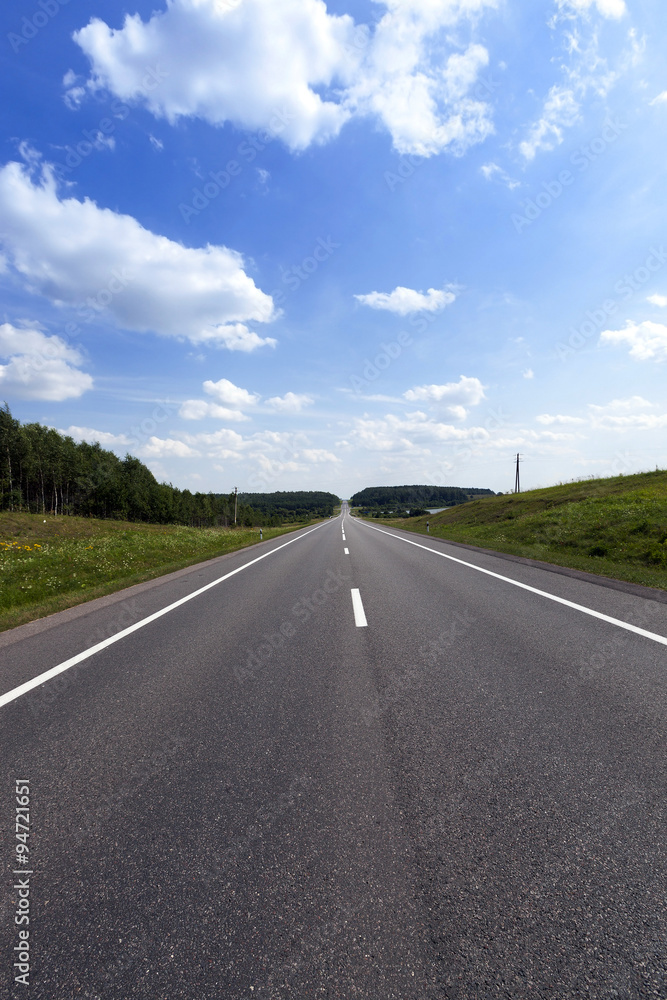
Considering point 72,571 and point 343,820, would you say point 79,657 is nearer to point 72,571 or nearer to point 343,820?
point 343,820

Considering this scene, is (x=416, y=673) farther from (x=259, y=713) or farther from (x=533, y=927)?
(x=533, y=927)

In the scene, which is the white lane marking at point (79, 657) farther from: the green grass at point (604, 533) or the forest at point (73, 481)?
the forest at point (73, 481)

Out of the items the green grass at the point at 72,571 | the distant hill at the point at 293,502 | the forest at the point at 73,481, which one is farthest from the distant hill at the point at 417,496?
the green grass at the point at 72,571

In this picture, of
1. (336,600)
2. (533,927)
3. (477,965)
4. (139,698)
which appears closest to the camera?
(477,965)

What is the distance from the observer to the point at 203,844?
214 cm

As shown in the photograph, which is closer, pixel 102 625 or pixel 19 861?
pixel 19 861

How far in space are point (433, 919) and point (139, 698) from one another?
10.00ft

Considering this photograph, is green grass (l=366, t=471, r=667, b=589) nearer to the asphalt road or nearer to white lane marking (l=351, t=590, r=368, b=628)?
white lane marking (l=351, t=590, r=368, b=628)

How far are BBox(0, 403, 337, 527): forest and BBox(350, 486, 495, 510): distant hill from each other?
198ft

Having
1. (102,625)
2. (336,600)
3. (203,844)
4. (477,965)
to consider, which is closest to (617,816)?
(477,965)

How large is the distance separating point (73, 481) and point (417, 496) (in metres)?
98.4

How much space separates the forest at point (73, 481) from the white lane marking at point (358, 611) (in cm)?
5481

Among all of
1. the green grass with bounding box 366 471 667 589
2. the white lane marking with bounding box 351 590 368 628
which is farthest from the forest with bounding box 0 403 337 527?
the white lane marking with bounding box 351 590 368 628

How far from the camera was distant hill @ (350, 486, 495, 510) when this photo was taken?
380ft
